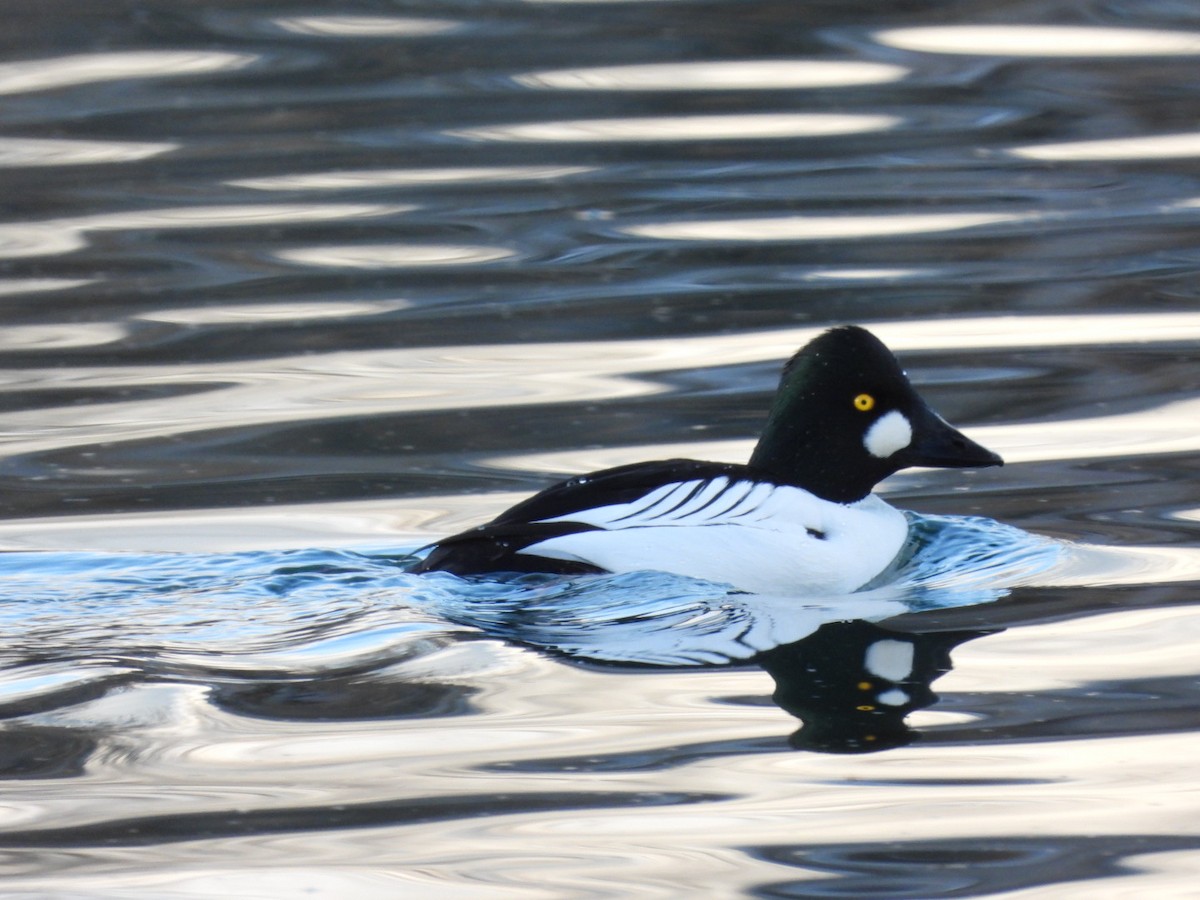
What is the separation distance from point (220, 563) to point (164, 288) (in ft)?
11.6

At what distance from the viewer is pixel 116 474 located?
21.3 feet

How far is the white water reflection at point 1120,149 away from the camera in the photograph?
34.7 ft

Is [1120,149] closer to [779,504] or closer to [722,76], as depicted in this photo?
[722,76]

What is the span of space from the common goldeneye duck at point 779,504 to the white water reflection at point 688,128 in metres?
5.44

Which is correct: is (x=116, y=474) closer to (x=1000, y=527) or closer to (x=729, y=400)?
(x=729, y=400)

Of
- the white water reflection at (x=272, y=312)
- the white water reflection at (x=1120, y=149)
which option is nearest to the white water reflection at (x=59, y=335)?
the white water reflection at (x=272, y=312)

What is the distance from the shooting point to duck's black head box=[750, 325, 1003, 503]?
576 cm

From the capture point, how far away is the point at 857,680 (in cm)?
458

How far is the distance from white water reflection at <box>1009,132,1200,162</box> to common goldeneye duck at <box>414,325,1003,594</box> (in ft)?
17.2

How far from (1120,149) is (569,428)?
5.15 meters

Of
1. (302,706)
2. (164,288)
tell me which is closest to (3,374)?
(164,288)

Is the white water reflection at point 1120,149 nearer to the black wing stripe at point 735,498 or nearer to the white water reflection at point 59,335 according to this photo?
the white water reflection at point 59,335

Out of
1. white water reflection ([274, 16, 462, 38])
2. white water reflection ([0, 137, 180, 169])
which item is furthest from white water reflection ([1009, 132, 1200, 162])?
white water reflection ([0, 137, 180, 169])

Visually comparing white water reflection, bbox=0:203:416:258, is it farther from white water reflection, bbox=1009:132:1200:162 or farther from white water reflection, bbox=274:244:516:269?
white water reflection, bbox=1009:132:1200:162
